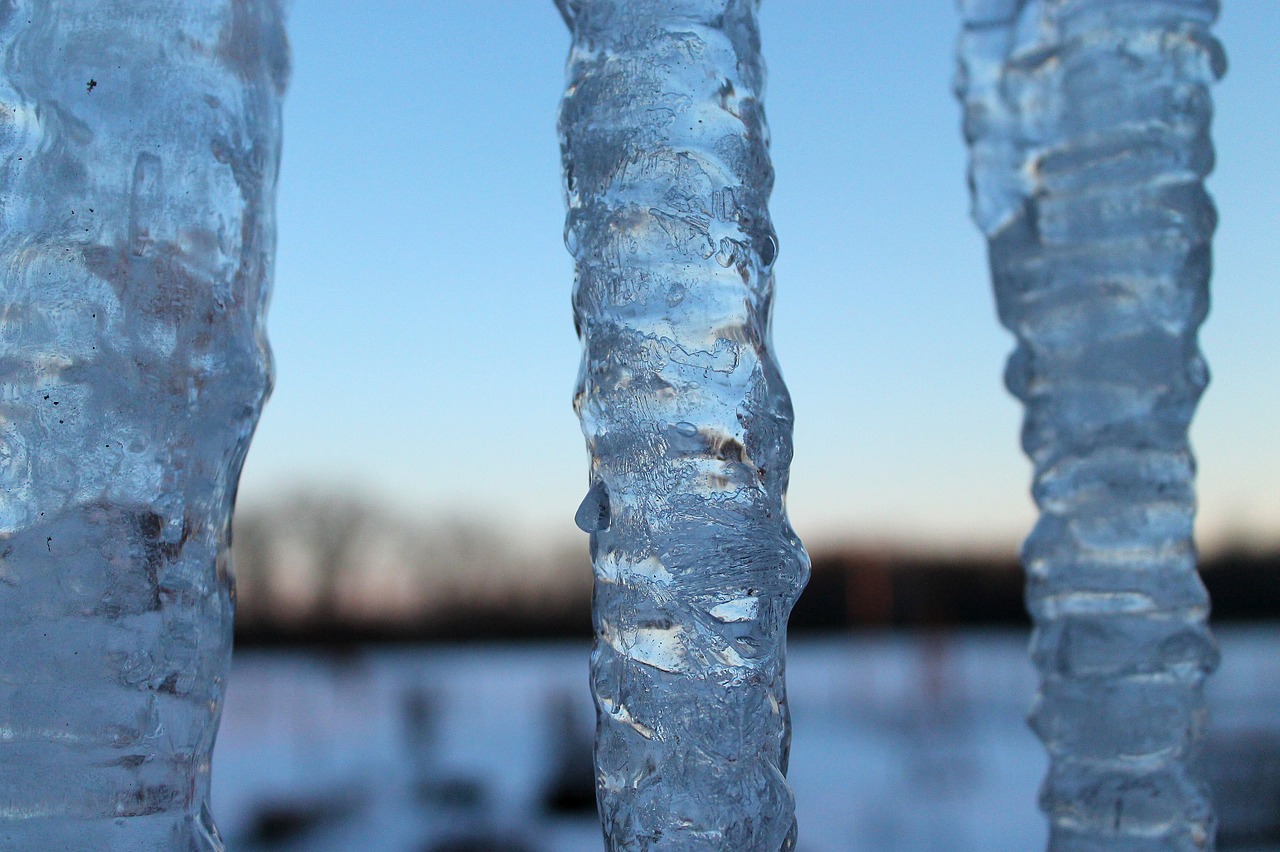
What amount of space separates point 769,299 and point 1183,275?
44.8 inches

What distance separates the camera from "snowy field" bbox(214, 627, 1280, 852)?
10156 millimetres

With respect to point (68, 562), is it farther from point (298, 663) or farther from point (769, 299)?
point (298, 663)

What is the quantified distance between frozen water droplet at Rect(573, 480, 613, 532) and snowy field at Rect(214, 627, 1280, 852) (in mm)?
1700

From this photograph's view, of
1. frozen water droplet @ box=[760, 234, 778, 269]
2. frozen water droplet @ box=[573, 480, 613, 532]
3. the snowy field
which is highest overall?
frozen water droplet @ box=[760, 234, 778, 269]

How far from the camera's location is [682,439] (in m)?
1.29

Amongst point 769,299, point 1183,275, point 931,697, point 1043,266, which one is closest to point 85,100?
point 769,299

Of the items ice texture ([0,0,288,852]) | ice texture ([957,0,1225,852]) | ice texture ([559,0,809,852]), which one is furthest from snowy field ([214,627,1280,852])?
ice texture ([0,0,288,852])

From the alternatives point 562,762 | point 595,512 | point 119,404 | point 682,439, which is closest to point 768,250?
point 682,439

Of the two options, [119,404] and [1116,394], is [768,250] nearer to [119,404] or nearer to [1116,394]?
[119,404]

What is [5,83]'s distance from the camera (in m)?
1.38

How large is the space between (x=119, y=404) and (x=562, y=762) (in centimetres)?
1321

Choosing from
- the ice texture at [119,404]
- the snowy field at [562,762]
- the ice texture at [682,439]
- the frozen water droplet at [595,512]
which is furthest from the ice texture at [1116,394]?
the ice texture at [119,404]

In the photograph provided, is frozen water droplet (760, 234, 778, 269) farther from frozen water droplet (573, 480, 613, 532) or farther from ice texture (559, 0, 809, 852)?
frozen water droplet (573, 480, 613, 532)

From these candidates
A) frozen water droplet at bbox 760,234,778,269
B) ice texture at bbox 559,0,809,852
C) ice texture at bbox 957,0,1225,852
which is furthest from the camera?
ice texture at bbox 957,0,1225,852
